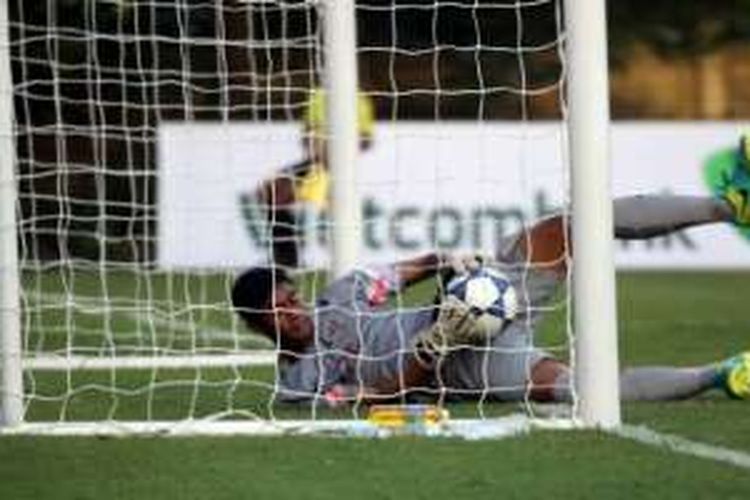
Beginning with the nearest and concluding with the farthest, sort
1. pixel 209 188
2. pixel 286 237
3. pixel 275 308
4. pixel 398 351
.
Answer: pixel 398 351 → pixel 275 308 → pixel 286 237 → pixel 209 188

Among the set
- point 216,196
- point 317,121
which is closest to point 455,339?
point 317,121

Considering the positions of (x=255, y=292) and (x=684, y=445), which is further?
(x=255, y=292)

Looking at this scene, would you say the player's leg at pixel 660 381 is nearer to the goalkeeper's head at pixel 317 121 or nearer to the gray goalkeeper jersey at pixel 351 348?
the gray goalkeeper jersey at pixel 351 348

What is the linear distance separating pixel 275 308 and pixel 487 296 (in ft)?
2.94

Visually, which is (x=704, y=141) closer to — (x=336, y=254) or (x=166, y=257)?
(x=166, y=257)

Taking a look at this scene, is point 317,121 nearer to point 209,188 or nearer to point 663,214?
point 663,214

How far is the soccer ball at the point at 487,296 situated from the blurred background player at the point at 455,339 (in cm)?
4

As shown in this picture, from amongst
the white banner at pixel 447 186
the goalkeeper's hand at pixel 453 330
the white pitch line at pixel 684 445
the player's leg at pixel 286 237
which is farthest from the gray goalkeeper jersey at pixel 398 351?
the white banner at pixel 447 186

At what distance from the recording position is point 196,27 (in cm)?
1238

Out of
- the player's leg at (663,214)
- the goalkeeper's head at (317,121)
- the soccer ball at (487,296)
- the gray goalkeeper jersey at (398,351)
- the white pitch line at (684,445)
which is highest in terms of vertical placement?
the goalkeeper's head at (317,121)

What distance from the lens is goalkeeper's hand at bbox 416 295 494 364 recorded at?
8.26 m

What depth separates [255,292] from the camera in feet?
28.7

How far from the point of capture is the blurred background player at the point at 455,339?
8.38 m

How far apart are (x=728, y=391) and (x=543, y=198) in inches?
447
